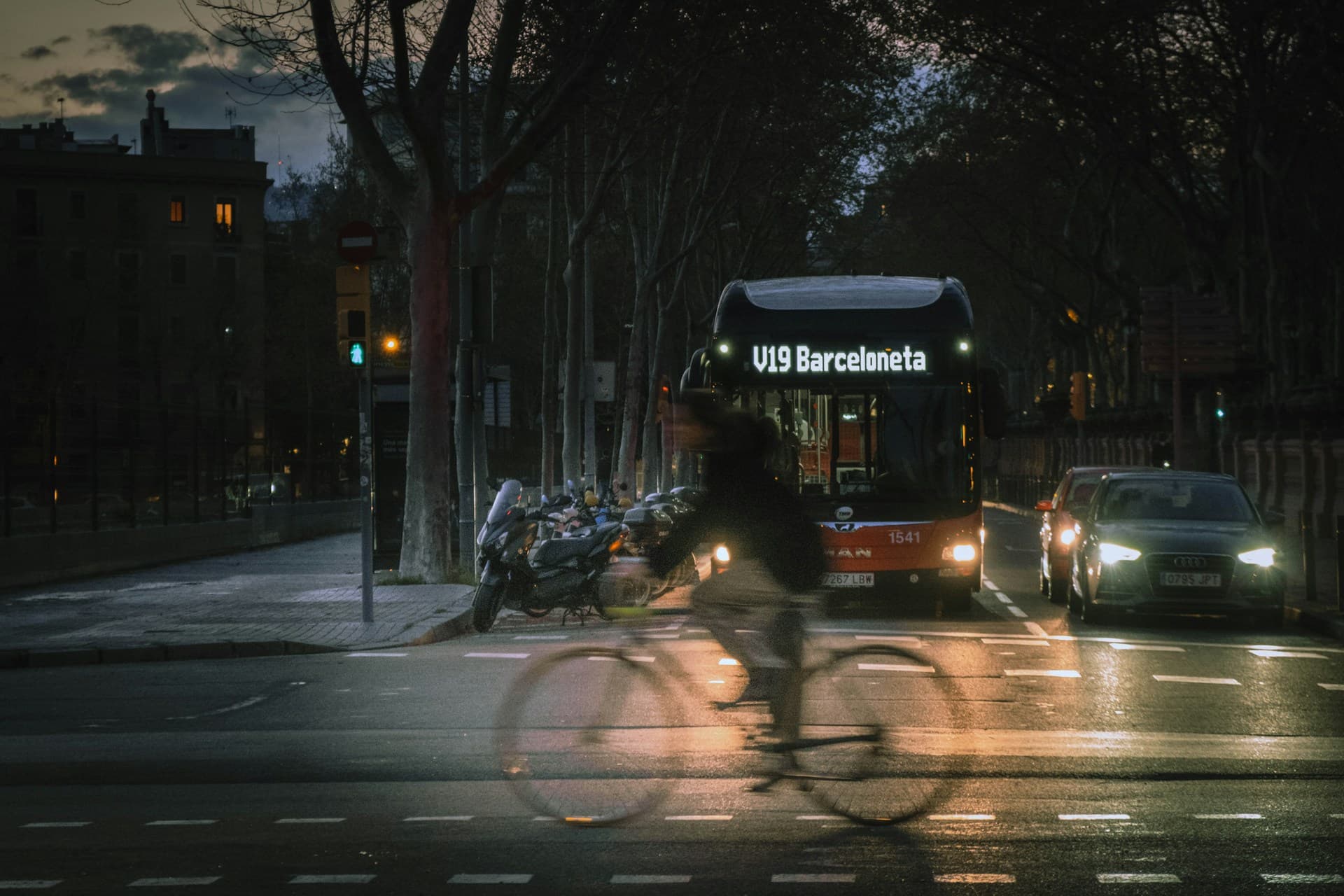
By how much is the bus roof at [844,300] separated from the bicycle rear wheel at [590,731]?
10.7m

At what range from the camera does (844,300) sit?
19.0 m

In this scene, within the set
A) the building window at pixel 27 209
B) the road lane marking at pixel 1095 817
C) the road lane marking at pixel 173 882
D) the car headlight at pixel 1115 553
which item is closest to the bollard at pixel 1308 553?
the car headlight at pixel 1115 553

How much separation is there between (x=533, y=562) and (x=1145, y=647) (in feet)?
20.1

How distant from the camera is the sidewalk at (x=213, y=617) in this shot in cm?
1543

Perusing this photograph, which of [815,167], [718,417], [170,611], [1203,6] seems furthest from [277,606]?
[815,167]

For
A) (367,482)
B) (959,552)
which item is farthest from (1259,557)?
(367,482)

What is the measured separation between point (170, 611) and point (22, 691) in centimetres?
607

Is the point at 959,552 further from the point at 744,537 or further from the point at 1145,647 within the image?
the point at 744,537

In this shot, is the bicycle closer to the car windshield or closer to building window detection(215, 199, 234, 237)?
the car windshield

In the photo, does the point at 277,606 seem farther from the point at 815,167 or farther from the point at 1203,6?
the point at 815,167

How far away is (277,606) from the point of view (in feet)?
64.2

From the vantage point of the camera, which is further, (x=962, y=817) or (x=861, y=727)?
(x=861, y=727)

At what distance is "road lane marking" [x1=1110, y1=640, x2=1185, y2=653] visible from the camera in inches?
626

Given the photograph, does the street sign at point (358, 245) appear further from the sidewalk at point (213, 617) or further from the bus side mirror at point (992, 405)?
the bus side mirror at point (992, 405)
